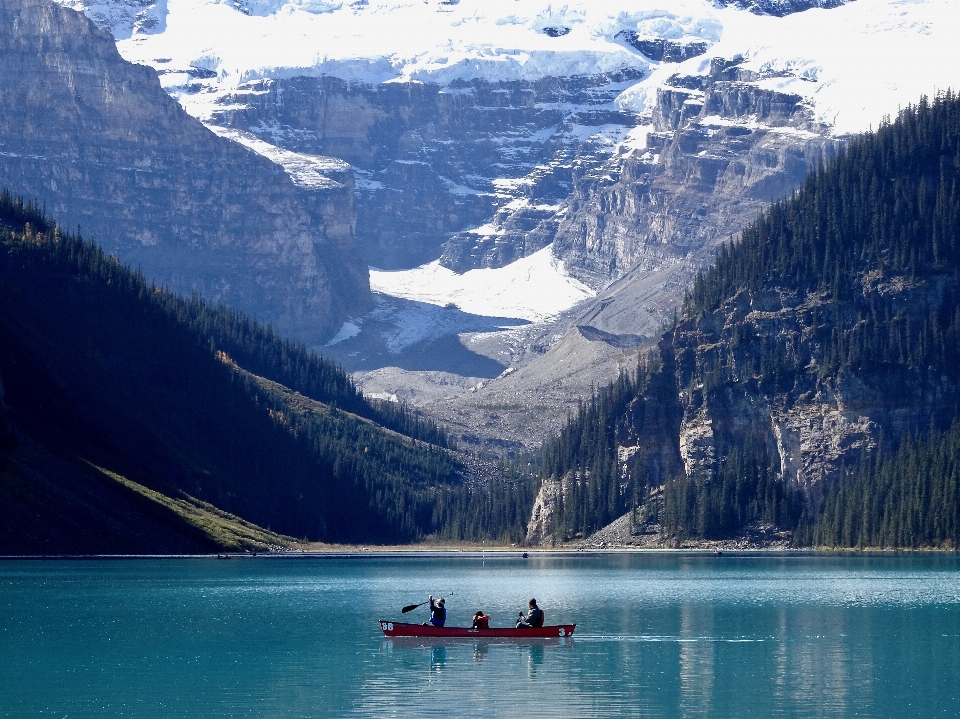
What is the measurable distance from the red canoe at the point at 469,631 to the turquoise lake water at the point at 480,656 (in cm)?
80

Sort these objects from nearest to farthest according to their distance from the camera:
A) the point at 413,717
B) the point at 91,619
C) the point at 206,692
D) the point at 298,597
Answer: the point at 413,717, the point at 206,692, the point at 91,619, the point at 298,597

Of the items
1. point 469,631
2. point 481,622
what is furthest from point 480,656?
point 469,631

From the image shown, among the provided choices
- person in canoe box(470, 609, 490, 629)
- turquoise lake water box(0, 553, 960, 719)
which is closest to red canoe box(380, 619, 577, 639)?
person in canoe box(470, 609, 490, 629)

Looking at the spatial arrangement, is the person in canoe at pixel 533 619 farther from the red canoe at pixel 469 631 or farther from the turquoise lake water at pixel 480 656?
the turquoise lake water at pixel 480 656

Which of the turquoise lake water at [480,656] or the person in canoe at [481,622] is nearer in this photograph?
the turquoise lake water at [480,656]

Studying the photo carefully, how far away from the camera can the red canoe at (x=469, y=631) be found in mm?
120375

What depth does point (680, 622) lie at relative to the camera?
135125mm

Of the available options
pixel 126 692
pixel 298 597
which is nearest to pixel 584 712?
pixel 126 692

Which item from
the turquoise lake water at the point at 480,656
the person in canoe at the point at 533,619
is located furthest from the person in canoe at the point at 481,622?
the person in canoe at the point at 533,619

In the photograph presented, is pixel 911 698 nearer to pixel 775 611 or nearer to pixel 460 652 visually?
pixel 460 652

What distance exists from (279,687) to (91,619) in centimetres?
3961

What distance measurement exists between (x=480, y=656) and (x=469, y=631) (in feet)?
22.5

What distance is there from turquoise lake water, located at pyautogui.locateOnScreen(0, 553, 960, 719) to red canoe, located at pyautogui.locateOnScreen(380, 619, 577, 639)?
80cm

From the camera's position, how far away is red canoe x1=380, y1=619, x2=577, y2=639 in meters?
120
